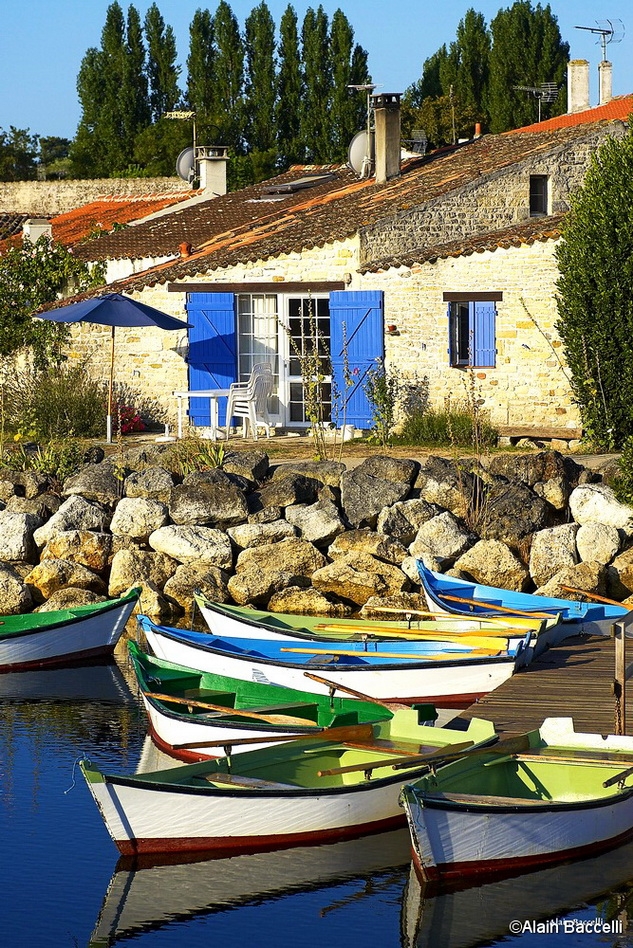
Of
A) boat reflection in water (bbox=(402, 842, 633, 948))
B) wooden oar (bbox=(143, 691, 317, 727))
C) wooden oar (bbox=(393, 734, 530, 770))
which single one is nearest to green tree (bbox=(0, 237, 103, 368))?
wooden oar (bbox=(143, 691, 317, 727))

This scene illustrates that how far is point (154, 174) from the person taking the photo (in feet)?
150

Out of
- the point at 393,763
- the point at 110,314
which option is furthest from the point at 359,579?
the point at 393,763

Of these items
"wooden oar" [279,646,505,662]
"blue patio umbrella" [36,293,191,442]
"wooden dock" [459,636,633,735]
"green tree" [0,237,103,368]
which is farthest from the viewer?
"green tree" [0,237,103,368]

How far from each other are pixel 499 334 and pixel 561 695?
9795 mm

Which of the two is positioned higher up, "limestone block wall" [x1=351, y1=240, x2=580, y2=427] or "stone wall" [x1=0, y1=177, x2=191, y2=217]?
"stone wall" [x1=0, y1=177, x2=191, y2=217]

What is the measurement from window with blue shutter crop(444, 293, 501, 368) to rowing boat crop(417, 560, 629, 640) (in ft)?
22.4

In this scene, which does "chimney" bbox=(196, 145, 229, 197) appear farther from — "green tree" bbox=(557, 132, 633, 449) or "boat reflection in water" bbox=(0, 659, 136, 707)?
"boat reflection in water" bbox=(0, 659, 136, 707)

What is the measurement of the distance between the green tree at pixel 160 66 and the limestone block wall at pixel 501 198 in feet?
98.1

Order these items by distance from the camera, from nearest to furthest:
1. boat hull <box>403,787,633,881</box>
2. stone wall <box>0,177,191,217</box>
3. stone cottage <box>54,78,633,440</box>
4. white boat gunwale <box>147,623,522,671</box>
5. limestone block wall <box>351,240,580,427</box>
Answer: boat hull <box>403,787,633,881</box> → white boat gunwale <box>147,623,522,671</box> → limestone block wall <box>351,240,580,427</box> → stone cottage <box>54,78,633,440</box> → stone wall <box>0,177,191,217</box>

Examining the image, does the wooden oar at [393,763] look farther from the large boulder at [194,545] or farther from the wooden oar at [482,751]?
the large boulder at [194,545]

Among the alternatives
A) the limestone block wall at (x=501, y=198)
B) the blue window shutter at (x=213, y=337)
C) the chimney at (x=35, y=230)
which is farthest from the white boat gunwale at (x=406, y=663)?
the chimney at (x=35, y=230)

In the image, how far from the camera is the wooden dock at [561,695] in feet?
34.3

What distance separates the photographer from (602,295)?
711 inches

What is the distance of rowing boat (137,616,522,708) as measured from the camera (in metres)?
11.6
